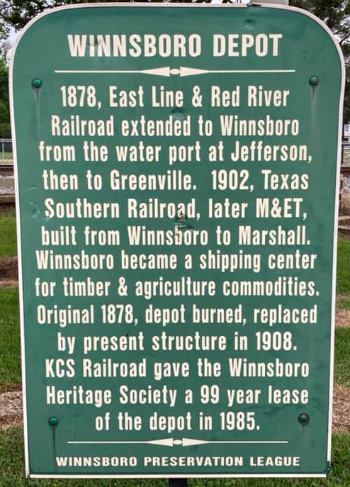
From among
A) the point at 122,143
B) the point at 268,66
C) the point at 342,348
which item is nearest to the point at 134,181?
the point at 122,143

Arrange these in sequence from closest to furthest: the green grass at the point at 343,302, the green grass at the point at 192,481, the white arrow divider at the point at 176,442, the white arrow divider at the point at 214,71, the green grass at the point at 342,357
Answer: the white arrow divider at the point at 214,71 < the white arrow divider at the point at 176,442 < the green grass at the point at 192,481 < the green grass at the point at 342,357 < the green grass at the point at 343,302

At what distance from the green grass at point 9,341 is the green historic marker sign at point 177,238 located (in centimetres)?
265

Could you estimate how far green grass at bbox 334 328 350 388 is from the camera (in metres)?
4.62

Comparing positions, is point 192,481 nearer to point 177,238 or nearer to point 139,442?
point 139,442

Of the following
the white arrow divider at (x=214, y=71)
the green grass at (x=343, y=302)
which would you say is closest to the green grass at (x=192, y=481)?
the white arrow divider at (x=214, y=71)

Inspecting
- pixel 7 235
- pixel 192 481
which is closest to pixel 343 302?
pixel 192 481

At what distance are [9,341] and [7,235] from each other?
6.88 metres

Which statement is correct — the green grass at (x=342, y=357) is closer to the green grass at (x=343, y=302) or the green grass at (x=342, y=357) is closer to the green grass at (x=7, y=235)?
the green grass at (x=343, y=302)

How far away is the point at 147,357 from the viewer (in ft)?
6.86

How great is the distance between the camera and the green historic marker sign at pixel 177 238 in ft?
6.43

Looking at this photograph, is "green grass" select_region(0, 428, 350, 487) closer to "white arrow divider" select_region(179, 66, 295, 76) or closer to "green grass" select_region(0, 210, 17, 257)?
"white arrow divider" select_region(179, 66, 295, 76)

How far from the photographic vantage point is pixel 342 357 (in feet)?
16.7

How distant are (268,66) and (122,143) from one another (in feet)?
1.90

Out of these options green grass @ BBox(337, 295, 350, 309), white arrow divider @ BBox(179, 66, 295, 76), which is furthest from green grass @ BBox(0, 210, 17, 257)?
white arrow divider @ BBox(179, 66, 295, 76)
